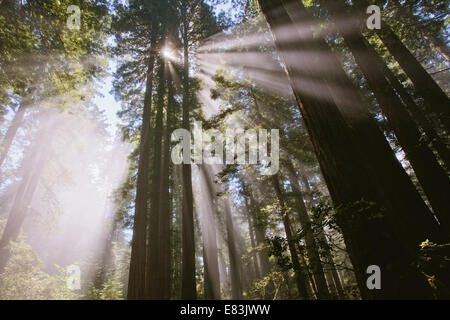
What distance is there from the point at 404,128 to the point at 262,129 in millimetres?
4347

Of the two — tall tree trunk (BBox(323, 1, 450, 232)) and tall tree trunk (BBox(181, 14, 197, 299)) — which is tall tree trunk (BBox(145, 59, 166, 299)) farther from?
tall tree trunk (BBox(323, 1, 450, 232))

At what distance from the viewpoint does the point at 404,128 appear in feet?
16.0

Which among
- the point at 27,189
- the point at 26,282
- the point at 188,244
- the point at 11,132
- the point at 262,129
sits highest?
the point at 11,132

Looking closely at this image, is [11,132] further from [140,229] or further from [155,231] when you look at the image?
[155,231]

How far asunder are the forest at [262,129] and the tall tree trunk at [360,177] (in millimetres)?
17

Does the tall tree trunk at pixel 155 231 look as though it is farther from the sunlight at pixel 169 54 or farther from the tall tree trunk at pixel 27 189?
the tall tree trunk at pixel 27 189

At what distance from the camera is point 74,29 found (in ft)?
23.5

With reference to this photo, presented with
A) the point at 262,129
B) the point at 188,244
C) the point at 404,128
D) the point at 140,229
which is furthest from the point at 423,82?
the point at 140,229

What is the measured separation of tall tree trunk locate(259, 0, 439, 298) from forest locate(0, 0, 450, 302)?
0.02 meters

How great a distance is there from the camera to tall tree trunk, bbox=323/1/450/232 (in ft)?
13.7

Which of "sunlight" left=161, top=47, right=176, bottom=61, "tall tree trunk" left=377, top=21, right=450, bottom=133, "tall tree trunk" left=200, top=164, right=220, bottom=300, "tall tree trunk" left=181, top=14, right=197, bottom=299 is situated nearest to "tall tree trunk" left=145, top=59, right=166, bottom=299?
"tall tree trunk" left=181, top=14, right=197, bottom=299
